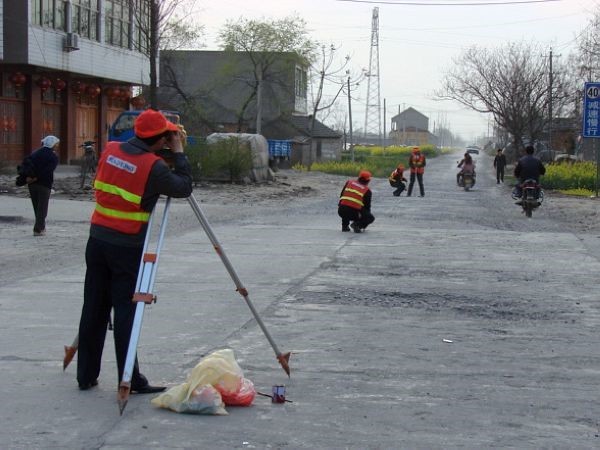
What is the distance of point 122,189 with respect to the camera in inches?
235

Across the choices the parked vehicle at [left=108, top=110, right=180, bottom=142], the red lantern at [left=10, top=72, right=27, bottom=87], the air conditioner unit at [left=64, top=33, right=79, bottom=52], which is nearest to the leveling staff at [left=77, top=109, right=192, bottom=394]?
the parked vehicle at [left=108, top=110, right=180, bottom=142]

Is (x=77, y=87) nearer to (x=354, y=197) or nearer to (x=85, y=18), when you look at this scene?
(x=85, y=18)

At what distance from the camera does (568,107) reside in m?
60.8

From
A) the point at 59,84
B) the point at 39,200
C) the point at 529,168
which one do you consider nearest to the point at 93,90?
the point at 59,84

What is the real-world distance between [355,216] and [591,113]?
1460 centimetres

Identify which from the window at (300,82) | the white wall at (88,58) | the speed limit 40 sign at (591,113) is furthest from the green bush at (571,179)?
the window at (300,82)

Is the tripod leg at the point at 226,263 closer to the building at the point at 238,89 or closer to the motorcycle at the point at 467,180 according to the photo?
the motorcycle at the point at 467,180

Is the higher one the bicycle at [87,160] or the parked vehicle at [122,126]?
the parked vehicle at [122,126]

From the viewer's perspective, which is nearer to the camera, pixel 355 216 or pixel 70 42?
pixel 355 216

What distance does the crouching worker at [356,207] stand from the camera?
1788cm

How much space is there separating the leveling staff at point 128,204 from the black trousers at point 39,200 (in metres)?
10.2

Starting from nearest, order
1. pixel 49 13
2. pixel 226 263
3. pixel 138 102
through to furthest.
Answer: pixel 226 263, pixel 49 13, pixel 138 102

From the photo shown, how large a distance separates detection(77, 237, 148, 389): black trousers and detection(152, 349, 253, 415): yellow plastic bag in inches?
13.9

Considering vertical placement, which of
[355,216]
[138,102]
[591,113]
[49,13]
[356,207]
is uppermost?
[49,13]
